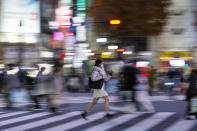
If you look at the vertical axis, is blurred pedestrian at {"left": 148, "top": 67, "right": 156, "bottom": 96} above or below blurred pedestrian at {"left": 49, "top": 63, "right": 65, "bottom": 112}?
below

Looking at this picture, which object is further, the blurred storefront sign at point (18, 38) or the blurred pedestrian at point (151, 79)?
the blurred storefront sign at point (18, 38)

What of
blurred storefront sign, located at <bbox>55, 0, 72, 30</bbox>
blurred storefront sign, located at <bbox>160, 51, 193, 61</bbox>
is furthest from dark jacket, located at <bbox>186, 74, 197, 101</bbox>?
blurred storefront sign, located at <bbox>55, 0, 72, 30</bbox>

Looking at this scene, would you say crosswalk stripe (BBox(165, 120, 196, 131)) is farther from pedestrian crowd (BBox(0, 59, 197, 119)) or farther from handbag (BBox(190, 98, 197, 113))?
A: pedestrian crowd (BBox(0, 59, 197, 119))

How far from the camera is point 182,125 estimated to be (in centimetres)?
927

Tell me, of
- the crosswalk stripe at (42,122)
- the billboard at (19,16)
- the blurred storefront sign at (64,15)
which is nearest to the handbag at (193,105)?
the crosswalk stripe at (42,122)

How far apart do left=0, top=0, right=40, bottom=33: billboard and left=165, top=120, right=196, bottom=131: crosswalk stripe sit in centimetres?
3864

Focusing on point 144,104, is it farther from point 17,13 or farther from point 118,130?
point 17,13

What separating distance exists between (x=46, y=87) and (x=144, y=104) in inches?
112

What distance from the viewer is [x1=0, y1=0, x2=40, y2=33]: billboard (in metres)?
46.9

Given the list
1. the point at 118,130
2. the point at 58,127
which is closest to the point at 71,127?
the point at 58,127

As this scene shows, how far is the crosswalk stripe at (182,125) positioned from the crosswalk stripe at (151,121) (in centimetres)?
48

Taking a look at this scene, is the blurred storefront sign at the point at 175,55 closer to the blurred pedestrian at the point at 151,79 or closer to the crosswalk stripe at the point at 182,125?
the blurred pedestrian at the point at 151,79

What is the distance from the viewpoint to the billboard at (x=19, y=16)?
46.9 metres

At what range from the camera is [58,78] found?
11.9m
